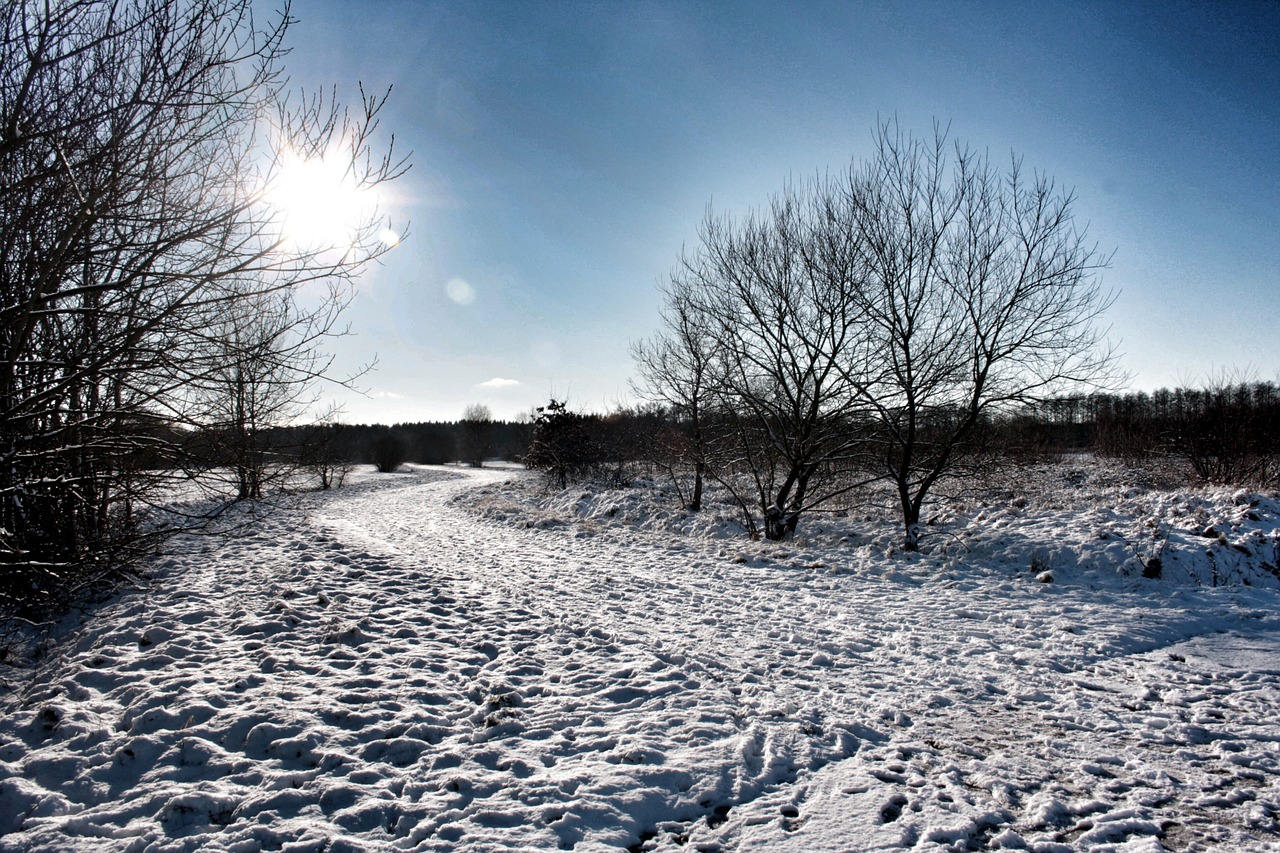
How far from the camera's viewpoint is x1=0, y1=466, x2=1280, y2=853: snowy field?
2.75 m

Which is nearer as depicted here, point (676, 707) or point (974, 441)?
point (676, 707)

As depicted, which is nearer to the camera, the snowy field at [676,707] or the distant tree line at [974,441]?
the snowy field at [676,707]

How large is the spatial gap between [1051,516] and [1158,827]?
8.25 meters

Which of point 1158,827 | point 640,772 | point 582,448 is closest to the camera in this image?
point 1158,827

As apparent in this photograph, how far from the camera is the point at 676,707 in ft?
13.1

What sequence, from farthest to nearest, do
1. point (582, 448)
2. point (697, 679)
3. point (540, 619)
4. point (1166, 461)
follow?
point (582, 448), point (1166, 461), point (540, 619), point (697, 679)

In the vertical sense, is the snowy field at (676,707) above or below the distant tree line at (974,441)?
below

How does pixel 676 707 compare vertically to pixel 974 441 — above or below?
below

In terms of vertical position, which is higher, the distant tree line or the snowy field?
the distant tree line

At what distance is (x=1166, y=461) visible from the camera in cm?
1923

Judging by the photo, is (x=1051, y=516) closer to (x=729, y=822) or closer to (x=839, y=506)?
(x=839, y=506)

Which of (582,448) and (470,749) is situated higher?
(582,448)

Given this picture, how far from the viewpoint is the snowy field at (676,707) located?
2748 mm

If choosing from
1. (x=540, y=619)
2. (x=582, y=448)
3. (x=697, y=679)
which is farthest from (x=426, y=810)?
(x=582, y=448)
